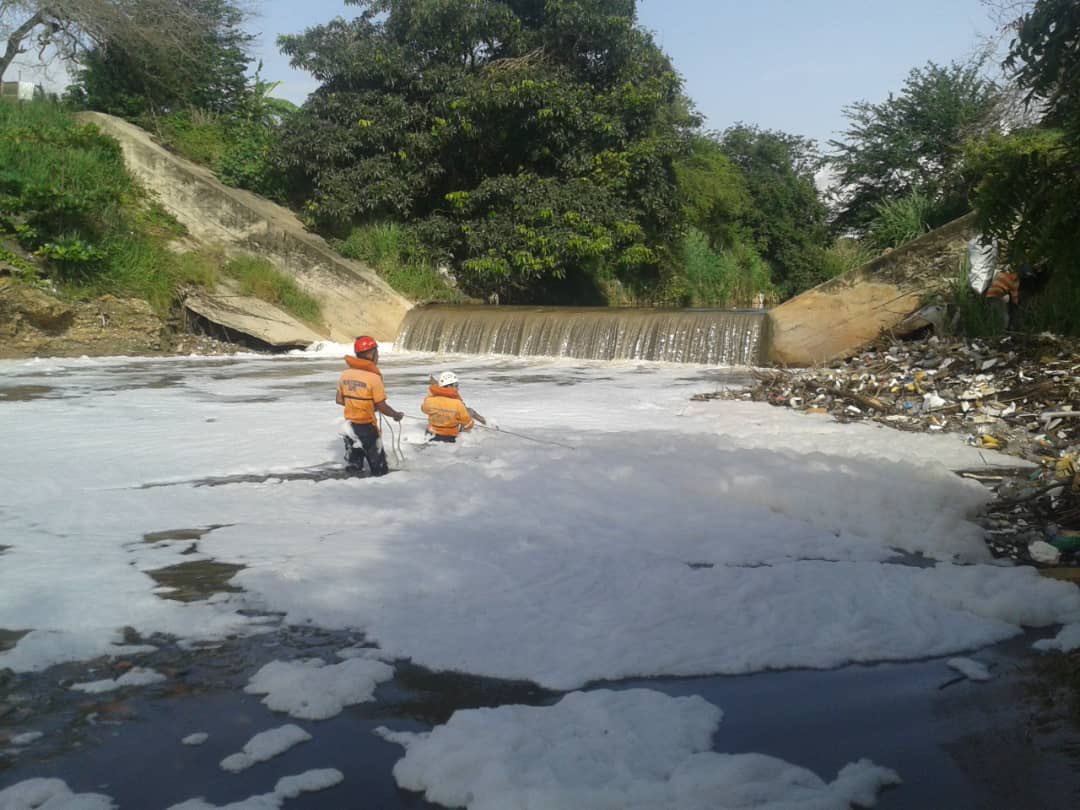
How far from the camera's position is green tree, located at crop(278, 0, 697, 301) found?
2136cm

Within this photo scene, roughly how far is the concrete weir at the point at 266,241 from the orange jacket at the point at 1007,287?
476 inches

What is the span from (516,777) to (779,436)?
5.98 m

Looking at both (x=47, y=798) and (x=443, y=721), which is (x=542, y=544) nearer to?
(x=443, y=721)

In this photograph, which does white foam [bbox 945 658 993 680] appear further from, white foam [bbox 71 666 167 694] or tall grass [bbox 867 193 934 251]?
tall grass [bbox 867 193 934 251]

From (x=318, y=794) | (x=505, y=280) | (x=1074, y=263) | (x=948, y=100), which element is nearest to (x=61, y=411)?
(x=318, y=794)

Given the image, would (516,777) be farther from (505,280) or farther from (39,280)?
(505,280)

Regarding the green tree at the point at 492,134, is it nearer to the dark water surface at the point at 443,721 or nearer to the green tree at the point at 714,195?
the green tree at the point at 714,195

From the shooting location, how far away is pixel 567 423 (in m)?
9.32

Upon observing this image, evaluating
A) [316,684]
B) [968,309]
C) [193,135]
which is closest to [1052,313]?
[968,309]

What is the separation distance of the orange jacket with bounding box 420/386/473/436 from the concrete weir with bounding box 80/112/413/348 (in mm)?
11837

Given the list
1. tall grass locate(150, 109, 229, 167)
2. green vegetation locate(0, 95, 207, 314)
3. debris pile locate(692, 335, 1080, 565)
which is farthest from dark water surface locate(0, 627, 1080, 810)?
tall grass locate(150, 109, 229, 167)

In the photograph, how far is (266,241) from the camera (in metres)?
20.0

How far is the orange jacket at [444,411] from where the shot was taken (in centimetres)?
786

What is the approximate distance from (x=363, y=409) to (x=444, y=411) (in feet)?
3.62
